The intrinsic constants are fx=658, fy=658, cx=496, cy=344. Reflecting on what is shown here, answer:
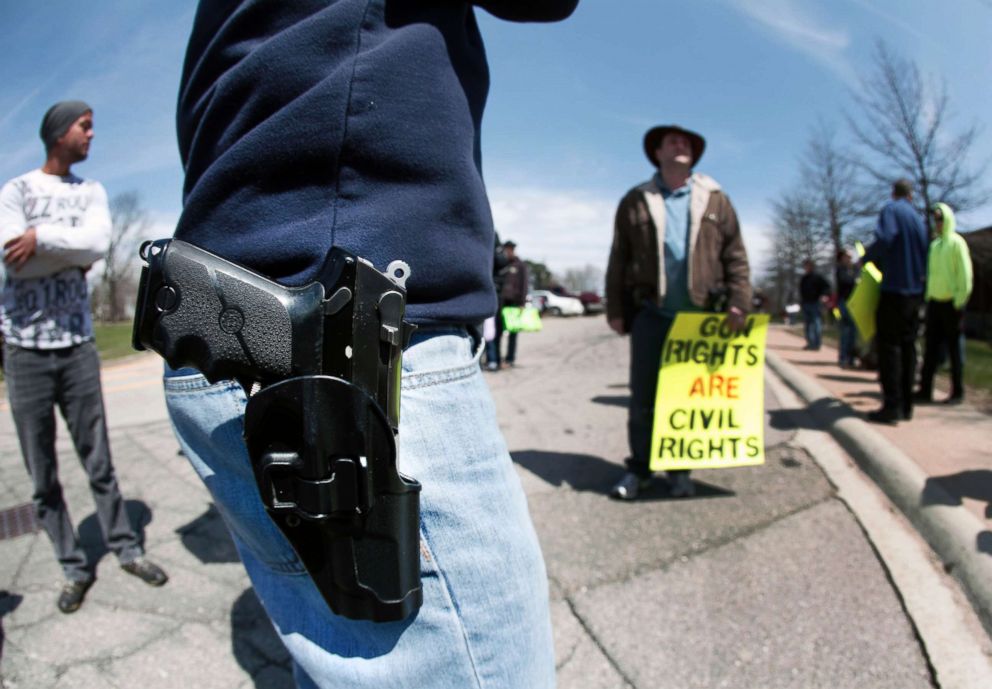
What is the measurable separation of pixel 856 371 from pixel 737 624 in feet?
24.2

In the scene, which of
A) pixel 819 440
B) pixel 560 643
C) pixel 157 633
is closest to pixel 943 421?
pixel 819 440

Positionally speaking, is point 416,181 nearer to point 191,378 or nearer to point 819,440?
point 191,378

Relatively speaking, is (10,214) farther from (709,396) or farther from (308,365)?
(709,396)

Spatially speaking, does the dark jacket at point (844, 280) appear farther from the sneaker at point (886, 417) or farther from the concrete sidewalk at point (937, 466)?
the sneaker at point (886, 417)

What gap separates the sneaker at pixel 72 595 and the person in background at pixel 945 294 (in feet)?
20.8

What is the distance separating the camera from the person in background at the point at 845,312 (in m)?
9.00

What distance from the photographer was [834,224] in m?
28.4

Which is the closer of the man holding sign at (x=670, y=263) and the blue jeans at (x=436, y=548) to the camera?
the blue jeans at (x=436, y=548)

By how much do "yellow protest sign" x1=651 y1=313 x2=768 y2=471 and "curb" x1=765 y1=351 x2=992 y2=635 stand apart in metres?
0.65

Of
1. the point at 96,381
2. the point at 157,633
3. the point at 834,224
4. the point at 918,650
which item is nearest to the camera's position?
the point at 918,650

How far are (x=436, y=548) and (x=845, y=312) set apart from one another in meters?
10.4

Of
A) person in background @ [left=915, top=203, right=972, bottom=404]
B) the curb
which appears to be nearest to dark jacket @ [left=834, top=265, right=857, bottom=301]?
person in background @ [left=915, top=203, right=972, bottom=404]

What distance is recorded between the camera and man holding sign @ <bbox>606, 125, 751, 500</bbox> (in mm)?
3441

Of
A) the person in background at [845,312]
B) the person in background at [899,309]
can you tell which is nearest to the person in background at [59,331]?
the person in background at [899,309]
